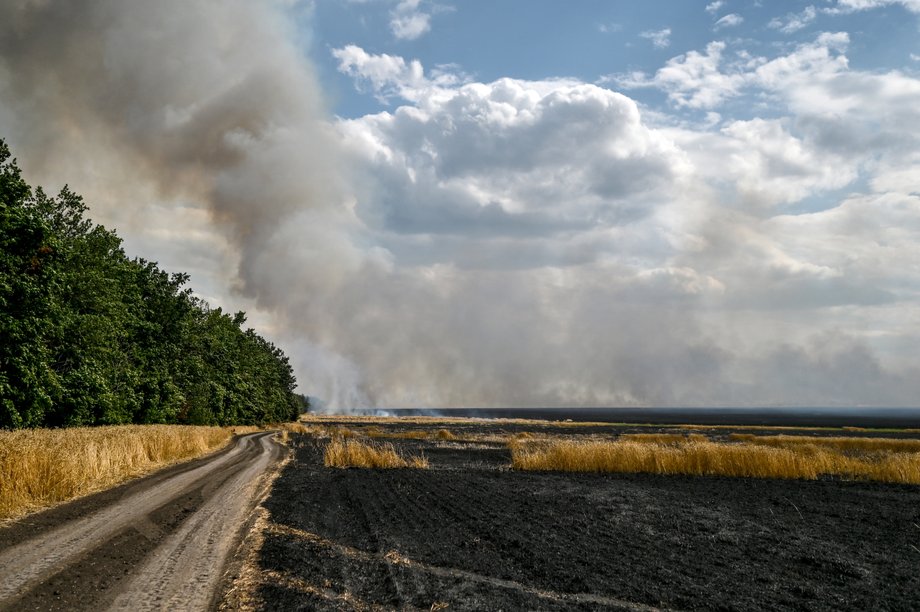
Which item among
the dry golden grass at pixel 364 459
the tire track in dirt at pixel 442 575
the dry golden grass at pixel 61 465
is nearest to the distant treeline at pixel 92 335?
the dry golden grass at pixel 61 465

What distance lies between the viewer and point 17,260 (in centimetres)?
2581

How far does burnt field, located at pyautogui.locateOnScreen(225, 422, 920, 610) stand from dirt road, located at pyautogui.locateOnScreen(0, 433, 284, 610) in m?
0.79

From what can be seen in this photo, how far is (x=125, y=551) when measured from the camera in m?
9.31

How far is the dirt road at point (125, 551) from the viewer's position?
697cm

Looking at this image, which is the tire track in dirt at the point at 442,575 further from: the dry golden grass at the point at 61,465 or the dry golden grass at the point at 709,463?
the dry golden grass at the point at 709,463

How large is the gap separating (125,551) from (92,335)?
3165 centimetres

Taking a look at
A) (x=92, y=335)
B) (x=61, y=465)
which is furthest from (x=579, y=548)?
(x=92, y=335)

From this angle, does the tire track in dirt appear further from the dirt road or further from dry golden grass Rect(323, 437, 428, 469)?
dry golden grass Rect(323, 437, 428, 469)

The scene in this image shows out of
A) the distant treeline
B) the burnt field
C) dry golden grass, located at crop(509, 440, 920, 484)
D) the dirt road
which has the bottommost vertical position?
dry golden grass, located at crop(509, 440, 920, 484)

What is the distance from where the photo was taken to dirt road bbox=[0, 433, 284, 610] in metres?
6.97

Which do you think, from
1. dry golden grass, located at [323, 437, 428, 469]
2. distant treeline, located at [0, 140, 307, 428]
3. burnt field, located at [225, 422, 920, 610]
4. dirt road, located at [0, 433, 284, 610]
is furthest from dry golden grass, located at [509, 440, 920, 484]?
distant treeline, located at [0, 140, 307, 428]

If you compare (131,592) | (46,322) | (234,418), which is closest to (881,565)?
(131,592)

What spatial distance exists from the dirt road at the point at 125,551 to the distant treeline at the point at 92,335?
15417mm

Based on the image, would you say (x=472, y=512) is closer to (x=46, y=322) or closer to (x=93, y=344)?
(x=46, y=322)
